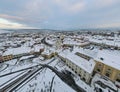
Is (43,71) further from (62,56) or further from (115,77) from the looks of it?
(115,77)

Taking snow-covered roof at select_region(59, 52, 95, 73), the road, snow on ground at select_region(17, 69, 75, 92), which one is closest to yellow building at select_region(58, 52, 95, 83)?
snow-covered roof at select_region(59, 52, 95, 73)

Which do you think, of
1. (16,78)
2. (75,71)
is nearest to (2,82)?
(16,78)

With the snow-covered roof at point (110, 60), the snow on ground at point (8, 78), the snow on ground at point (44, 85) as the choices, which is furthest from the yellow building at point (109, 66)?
the snow on ground at point (8, 78)

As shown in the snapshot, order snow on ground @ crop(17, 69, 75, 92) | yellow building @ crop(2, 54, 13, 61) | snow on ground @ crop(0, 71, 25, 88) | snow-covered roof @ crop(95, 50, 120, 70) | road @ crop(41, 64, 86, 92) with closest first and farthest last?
1. snow on ground @ crop(17, 69, 75, 92)
2. road @ crop(41, 64, 86, 92)
3. snow-covered roof @ crop(95, 50, 120, 70)
4. snow on ground @ crop(0, 71, 25, 88)
5. yellow building @ crop(2, 54, 13, 61)

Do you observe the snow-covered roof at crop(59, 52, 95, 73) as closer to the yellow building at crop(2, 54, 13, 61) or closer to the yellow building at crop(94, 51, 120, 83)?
the yellow building at crop(94, 51, 120, 83)

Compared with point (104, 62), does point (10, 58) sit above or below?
below

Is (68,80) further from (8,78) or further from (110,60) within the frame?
(8,78)

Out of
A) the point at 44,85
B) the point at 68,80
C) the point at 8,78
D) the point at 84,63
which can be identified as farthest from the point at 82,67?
the point at 8,78

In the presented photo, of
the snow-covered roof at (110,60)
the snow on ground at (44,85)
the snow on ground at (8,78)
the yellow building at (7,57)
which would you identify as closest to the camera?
the snow on ground at (44,85)

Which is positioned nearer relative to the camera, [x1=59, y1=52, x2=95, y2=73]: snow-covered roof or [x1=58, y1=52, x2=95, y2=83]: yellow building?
[x1=58, y1=52, x2=95, y2=83]: yellow building

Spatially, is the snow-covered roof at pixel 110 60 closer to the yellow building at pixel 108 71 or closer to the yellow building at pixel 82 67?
the yellow building at pixel 108 71

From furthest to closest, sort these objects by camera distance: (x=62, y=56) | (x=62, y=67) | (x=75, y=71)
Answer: (x=62, y=56) → (x=62, y=67) → (x=75, y=71)
